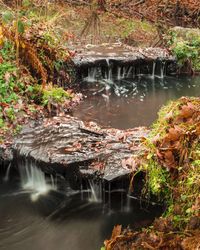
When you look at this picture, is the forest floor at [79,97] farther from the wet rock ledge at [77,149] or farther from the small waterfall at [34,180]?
the small waterfall at [34,180]

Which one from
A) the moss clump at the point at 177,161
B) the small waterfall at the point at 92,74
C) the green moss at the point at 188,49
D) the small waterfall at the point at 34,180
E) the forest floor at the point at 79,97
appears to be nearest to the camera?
the forest floor at the point at 79,97

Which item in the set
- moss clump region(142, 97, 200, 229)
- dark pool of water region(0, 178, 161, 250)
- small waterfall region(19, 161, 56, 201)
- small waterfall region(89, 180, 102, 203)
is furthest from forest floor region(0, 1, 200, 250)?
small waterfall region(89, 180, 102, 203)

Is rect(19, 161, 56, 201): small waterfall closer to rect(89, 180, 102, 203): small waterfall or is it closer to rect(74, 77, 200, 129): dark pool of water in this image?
rect(89, 180, 102, 203): small waterfall

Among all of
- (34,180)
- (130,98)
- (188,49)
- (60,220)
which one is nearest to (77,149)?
(34,180)

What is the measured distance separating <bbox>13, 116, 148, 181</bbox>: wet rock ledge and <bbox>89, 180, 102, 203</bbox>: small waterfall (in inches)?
7.4

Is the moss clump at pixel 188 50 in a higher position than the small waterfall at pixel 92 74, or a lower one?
higher

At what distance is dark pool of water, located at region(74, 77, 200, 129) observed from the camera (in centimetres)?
859

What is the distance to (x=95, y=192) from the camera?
6.00 metres

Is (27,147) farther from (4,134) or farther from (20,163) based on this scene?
(4,134)

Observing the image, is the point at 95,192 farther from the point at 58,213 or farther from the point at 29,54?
the point at 29,54

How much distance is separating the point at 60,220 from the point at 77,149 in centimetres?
116

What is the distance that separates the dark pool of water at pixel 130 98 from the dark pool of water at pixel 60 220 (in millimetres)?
2535

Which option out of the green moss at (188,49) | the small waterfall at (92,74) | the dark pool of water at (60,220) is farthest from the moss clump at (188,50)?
the dark pool of water at (60,220)

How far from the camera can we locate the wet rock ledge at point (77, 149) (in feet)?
19.3
